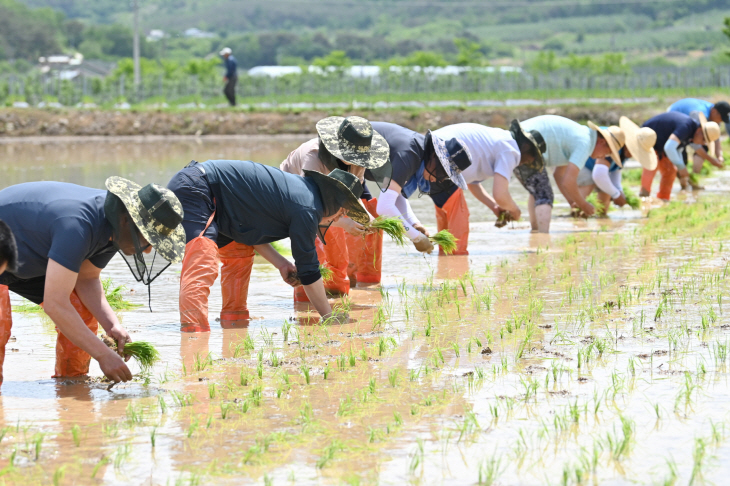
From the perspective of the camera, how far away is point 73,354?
190 inches

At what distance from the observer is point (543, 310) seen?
626cm

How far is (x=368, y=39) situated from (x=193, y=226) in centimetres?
14346

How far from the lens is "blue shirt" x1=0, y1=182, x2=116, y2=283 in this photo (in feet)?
13.7

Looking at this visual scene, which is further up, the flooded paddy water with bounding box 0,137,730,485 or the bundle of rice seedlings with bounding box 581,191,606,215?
the bundle of rice seedlings with bounding box 581,191,606,215

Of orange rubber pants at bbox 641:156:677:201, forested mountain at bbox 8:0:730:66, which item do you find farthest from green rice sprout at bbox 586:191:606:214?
forested mountain at bbox 8:0:730:66

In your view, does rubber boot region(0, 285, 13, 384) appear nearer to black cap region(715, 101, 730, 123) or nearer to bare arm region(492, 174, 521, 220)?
bare arm region(492, 174, 521, 220)

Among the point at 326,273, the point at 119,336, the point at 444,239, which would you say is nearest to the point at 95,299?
the point at 119,336

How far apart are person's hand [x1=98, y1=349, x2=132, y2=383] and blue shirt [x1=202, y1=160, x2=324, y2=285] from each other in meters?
1.50

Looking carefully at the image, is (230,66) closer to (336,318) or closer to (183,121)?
(183,121)

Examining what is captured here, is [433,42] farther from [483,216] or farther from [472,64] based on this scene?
[483,216]

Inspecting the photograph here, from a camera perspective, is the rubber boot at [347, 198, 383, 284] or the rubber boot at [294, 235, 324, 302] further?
the rubber boot at [347, 198, 383, 284]

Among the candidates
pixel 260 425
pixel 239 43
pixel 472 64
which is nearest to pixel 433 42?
pixel 239 43

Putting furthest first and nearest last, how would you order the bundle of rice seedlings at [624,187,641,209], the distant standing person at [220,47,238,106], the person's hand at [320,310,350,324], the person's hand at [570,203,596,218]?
the distant standing person at [220,47,238,106] < the bundle of rice seedlings at [624,187,641,209] < the person's hand at [570,203,596,218] < the person's hand at [320,310,350,324]

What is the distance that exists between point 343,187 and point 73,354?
5.97 ft
